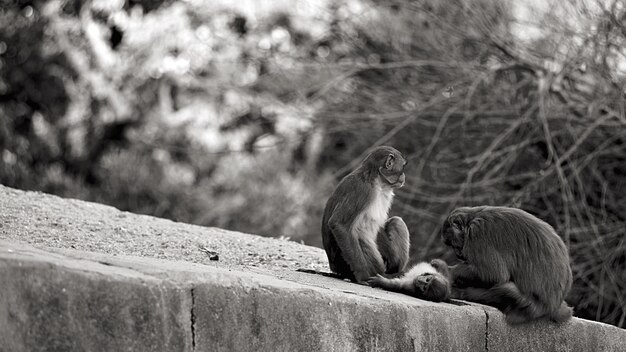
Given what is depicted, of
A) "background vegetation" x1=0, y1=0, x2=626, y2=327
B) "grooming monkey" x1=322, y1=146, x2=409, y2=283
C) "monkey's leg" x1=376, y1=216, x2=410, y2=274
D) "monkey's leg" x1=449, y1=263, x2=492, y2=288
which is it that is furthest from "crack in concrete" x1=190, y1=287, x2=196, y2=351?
"background vegetation" x1=0, y1=0, x2=626, y2=327

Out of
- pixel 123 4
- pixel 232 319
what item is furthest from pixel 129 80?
pixel 232 319

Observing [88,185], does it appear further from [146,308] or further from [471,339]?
[146,308]

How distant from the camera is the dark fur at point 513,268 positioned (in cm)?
600

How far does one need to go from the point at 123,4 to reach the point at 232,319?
50.7 ft

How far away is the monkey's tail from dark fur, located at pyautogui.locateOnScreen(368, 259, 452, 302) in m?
0.72

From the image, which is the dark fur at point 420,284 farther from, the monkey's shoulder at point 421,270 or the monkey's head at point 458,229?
the monkey's head at point 458,229

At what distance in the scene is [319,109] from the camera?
12.8 meters

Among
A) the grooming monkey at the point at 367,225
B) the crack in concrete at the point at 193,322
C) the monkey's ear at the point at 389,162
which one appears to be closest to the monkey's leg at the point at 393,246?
the grooming monkey at the point at 367,225

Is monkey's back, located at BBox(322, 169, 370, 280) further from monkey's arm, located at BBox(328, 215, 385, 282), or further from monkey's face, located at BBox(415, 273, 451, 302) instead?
monkey's face, located at BBox(415, 273, 451, 302)

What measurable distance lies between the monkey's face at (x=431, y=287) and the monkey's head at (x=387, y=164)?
31.1 inches

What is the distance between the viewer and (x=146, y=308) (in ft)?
13.2

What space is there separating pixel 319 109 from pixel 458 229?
22.2ft

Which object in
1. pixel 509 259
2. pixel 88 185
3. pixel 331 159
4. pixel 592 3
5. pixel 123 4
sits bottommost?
pixel 88 185

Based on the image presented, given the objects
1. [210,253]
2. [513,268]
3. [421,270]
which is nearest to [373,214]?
[421,270]
